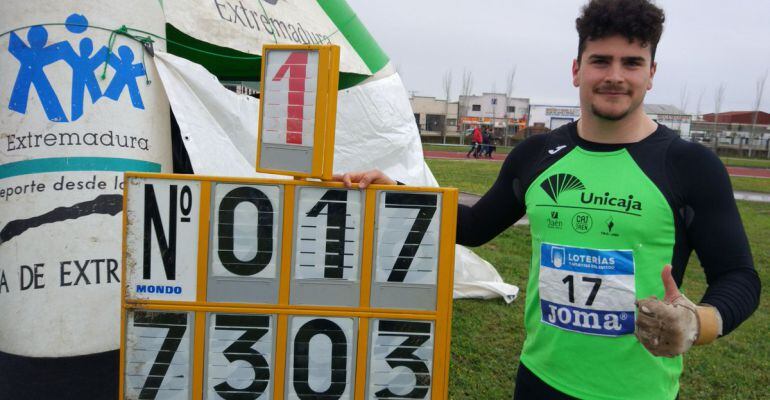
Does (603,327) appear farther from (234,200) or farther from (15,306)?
(15,306)

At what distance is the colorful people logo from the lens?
8.82 ft

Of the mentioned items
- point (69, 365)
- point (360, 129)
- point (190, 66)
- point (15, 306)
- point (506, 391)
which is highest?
point (190, 66)

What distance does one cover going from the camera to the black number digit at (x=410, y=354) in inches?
78.7

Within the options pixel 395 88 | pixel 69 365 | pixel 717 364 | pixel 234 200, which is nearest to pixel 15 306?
pixel 69 365

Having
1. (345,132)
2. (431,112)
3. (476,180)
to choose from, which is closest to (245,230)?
(345,132)

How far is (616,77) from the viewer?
1.67m

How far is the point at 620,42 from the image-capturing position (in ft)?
5.55

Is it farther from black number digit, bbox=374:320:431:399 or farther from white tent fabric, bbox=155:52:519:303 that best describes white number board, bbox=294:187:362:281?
white tent fabric, bbox=155:52:519:303

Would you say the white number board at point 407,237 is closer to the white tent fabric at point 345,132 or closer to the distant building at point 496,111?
the white tent fabric at point 345,132

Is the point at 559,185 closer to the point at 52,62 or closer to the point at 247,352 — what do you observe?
the point at 247,352

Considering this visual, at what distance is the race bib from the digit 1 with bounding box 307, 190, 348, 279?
0.68m

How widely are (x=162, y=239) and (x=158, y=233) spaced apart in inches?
1.0

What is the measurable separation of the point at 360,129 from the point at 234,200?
277cm

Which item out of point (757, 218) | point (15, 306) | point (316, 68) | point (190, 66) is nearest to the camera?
point (316, 68)
